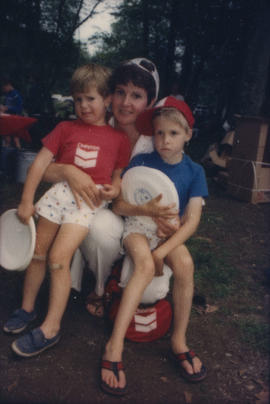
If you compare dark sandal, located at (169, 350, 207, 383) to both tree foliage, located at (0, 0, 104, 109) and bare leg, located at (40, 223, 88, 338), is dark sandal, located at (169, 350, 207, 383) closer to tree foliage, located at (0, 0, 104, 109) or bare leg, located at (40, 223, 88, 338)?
bare leg, located at (40, 223, 88, 338)

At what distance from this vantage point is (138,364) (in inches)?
91.4

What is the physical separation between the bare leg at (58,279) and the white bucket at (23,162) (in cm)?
466

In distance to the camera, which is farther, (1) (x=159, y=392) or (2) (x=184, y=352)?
(2) (x=184, y=352)

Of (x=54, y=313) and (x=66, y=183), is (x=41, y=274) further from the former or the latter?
(x=66, y=183)

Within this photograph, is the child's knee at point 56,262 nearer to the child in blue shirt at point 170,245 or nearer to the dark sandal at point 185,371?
the child in blue shirt at point 170,245

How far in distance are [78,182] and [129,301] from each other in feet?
2.68

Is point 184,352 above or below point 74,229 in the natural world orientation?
below

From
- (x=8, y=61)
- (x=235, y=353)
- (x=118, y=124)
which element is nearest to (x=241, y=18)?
(x=8, y=61)

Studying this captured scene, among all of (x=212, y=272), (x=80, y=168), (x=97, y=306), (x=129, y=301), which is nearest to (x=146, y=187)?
(x=80, y=168)

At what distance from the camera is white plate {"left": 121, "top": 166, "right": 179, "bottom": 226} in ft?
7.54

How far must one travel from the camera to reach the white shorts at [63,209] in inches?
95.1

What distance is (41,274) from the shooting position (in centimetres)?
246

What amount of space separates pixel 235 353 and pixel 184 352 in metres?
0.44

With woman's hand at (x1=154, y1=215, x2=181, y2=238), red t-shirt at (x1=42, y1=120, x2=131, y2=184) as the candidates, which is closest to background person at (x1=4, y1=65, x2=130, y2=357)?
red t-shirt at (x1=42, y1=120, x2=131, y2=184)
